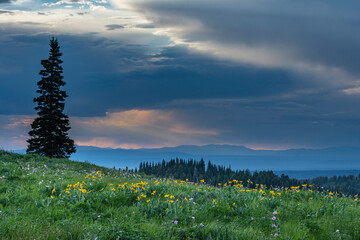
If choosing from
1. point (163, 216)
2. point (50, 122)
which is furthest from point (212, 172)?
point (163, 216)

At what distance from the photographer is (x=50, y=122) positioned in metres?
37.1

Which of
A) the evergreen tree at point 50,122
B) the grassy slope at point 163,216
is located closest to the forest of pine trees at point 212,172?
the evergreen tree at point 50,122

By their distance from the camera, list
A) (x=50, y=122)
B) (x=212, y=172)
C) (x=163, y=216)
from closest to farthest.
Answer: (x=163, y=216) < (x=50, y=122) < (x=212, y=172)

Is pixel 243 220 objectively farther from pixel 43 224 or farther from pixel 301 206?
pixel 43 224

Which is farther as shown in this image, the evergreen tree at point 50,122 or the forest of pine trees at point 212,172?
the forest of pine trees at point 212,172

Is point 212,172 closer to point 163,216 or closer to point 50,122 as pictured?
point 50,122

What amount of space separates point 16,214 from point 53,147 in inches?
1216

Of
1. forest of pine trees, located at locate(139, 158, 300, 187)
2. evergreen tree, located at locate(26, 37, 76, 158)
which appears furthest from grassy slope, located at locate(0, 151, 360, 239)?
forest of pine trees, located at locate(139, 158, 300, 187)

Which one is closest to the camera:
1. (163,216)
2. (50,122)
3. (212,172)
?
(163,216)

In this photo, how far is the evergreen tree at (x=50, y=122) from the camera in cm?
3691

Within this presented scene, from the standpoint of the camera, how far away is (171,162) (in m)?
172

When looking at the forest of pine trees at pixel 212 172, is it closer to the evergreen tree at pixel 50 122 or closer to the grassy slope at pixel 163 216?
the evergreen tree at pixel 50 122

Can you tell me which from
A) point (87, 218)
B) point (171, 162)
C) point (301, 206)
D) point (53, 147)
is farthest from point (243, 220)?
point (171, 162)

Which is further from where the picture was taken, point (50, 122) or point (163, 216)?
point (50, 122)
